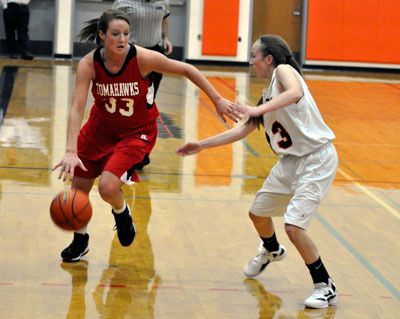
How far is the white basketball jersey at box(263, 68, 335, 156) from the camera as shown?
5.45 meters

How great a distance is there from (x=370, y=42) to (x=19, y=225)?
13.0 metres

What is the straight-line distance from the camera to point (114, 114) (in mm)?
5930

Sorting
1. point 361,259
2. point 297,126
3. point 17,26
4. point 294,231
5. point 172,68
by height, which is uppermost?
point 17,26

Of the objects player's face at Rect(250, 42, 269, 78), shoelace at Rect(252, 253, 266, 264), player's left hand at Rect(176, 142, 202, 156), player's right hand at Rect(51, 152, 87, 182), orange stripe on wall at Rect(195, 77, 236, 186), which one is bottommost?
shoelace at Rect(252, 253, 266, 264)

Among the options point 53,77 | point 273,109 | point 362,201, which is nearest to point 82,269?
point 273,109

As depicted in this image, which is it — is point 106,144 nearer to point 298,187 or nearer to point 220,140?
point 220,140

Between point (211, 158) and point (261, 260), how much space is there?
3.81 meters

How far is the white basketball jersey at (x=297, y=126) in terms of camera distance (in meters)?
5.45

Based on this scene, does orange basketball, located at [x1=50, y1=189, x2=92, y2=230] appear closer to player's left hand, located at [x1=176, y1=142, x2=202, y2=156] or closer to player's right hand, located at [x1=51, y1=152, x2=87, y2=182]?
player's right hand, located at [x1=51, y1=152, x2=87, y2=182]

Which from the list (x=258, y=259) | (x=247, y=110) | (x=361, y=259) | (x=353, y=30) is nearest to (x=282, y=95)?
(x=247, y=110)

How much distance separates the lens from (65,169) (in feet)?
18.3

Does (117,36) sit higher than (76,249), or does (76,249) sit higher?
(117,36)

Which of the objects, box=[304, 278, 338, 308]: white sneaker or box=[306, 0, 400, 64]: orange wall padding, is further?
box=[306, 0, 400, 64]: orange wall padding

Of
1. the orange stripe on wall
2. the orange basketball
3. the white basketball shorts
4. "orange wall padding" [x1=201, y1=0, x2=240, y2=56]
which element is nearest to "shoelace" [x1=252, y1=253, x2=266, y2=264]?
the white basketball shorts
